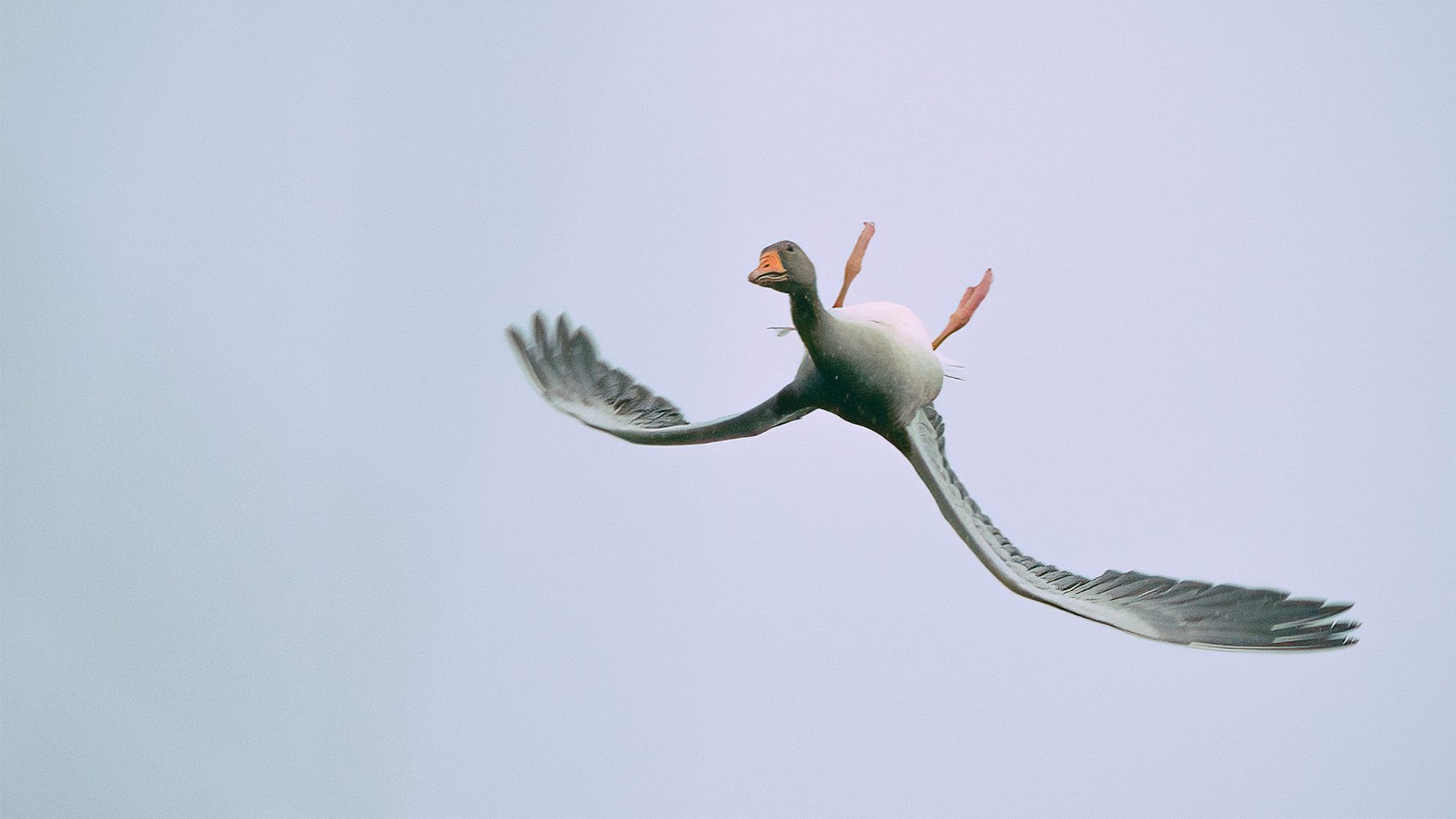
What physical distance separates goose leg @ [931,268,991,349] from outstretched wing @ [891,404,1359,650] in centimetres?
42

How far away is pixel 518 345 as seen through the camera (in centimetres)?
738

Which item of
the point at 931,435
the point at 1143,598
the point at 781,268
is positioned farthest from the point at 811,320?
the point at 1143,598

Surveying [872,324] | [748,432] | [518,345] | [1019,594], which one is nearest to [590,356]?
[518,345]

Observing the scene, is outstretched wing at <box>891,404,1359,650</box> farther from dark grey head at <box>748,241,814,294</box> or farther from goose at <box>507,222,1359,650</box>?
dark grey head at <box>748,241,814,294</box>

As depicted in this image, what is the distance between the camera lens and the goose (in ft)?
18.9

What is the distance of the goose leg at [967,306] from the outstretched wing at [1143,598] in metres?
0.42

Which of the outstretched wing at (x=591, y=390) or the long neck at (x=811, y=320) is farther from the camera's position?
the outstretched wing at (x=591, y=390)

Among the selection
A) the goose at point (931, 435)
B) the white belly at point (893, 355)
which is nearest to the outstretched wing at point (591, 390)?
the goose at point (931, 435)

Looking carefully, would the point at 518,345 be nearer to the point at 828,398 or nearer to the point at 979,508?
the point at 828,398

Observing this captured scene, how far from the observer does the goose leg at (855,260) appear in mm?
6691

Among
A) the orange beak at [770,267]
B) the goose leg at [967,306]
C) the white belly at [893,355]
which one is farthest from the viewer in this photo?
the goose leg at [967,306]

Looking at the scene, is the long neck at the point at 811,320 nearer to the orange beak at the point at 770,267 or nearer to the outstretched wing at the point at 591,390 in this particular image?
the orange beak at the point at 770,267

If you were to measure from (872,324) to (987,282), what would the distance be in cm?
80

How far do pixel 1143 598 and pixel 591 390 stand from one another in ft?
8.33
